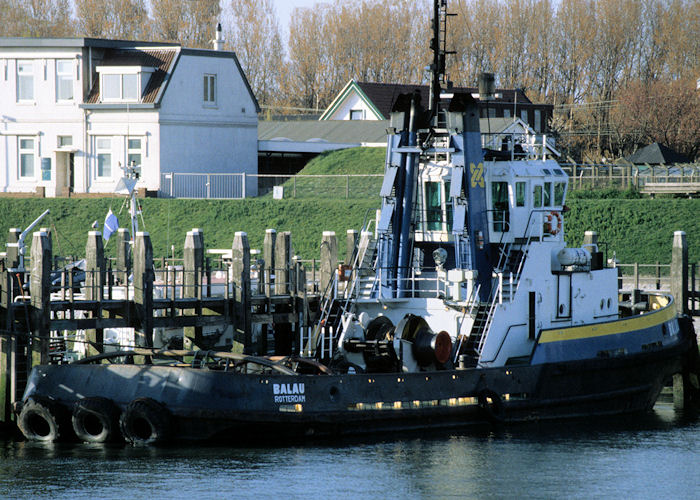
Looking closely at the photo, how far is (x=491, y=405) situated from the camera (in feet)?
77.6

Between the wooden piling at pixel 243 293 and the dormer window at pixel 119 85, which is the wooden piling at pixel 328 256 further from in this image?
the dormer window at pixel 119 85

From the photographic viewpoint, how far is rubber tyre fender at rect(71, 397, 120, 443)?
21578 millimetres

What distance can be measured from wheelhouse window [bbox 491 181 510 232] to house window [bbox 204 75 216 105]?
26.8 m

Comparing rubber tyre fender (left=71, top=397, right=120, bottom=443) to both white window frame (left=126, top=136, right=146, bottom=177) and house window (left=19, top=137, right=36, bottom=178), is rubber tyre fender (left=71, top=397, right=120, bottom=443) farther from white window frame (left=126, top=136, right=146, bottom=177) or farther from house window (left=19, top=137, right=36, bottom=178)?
house window (left=19, top=137, right=36, bottom=178)

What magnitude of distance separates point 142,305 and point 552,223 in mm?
8191

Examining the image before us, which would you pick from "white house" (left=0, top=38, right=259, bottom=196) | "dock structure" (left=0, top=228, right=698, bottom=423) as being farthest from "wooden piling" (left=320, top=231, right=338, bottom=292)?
"white house" (left=0, top=38, right=259, bottom=196)

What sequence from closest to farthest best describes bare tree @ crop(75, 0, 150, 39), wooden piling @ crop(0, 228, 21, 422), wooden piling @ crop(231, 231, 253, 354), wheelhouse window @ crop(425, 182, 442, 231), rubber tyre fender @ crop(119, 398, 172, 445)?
rubber tyre fender @ crop(119, 398, 172, 445) < wooden piling @ crop(0, 228, 21, 422) < wheelhouse window @ crop(425, 182, 442, 231) < wooden piling @ crop(231, 231, 253, 354) < bare tree @ crop(75, 0, 150, 39)

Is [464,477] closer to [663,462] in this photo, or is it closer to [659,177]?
[663,462]

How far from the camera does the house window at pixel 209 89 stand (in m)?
50.4

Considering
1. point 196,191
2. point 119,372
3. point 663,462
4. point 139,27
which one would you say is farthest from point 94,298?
point 139,27

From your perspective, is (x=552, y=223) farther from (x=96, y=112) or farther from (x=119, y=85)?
(x=96, y=112)

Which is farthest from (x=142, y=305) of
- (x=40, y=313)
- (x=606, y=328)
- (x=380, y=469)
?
(x=606, y=328)

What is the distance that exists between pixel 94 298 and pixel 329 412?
5510 mm

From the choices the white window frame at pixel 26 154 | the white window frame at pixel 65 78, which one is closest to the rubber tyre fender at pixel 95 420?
the white window frame at pixel 65 78
